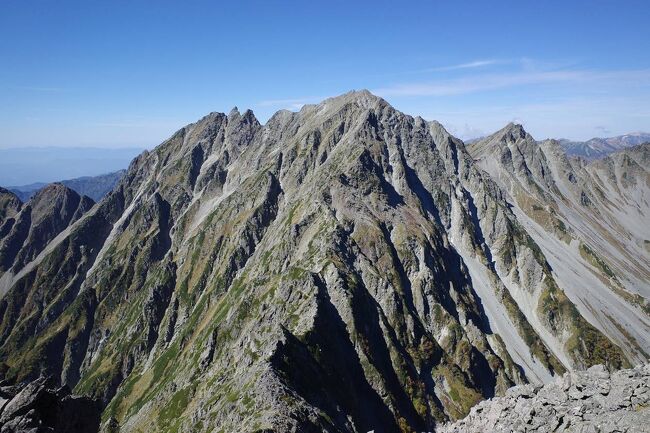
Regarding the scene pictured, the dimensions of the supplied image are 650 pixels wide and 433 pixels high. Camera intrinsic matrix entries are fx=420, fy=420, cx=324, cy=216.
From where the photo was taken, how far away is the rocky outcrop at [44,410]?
4219cm

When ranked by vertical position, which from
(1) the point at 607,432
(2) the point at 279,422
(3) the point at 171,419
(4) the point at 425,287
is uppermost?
(1) the point at 607,432

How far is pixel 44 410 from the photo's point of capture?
149 feet

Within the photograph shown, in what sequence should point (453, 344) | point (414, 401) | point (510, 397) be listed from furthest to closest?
point (453, 344) → point (414, 401) → point (510, 397)

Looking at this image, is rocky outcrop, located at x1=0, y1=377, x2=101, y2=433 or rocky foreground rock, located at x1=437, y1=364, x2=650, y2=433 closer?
rocky foreground rock, located at x1=437, y1=364, x2=650, y2=433

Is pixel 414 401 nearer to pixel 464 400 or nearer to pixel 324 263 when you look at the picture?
pixel 464 400

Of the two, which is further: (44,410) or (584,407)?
(44,410)

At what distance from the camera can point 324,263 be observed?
16188 centimetres

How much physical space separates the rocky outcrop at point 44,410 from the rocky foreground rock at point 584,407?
46.5 metres

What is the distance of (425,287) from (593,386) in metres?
158

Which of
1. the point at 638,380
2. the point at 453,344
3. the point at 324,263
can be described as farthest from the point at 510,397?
the point at 453,344

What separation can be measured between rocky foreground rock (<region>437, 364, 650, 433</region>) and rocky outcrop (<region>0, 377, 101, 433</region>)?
46.5 m

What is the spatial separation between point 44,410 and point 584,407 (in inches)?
2126

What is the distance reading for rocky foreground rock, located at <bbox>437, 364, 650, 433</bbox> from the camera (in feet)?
109

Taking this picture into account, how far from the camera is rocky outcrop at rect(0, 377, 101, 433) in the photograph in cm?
4219
